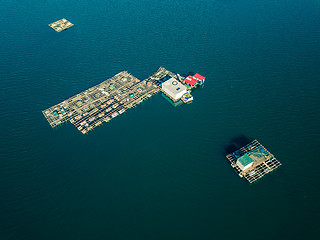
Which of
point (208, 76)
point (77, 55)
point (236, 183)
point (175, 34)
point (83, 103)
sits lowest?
point (236, 183)

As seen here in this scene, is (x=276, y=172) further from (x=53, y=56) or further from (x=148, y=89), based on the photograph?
(x=53, y=56)

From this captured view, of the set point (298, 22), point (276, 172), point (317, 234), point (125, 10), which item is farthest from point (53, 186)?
point (298, 22)

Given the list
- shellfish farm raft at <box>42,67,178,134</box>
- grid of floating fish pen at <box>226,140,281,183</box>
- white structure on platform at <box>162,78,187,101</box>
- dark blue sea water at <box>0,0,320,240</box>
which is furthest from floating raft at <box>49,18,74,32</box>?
grid of floating fish pen at <box>226,140,281,183</box>

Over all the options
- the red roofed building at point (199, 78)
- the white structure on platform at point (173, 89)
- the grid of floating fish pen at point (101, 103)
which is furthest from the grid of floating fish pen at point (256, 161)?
the grid of floating fish pen at point (101, 103)

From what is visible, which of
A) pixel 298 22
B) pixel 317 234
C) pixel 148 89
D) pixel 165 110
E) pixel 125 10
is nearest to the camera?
pixel 317 234

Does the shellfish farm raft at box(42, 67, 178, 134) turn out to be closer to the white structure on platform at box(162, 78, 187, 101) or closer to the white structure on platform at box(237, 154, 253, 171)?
the white structure on platform at box(162, 78, 187, 101)

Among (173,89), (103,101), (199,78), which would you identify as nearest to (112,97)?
(103,101)
